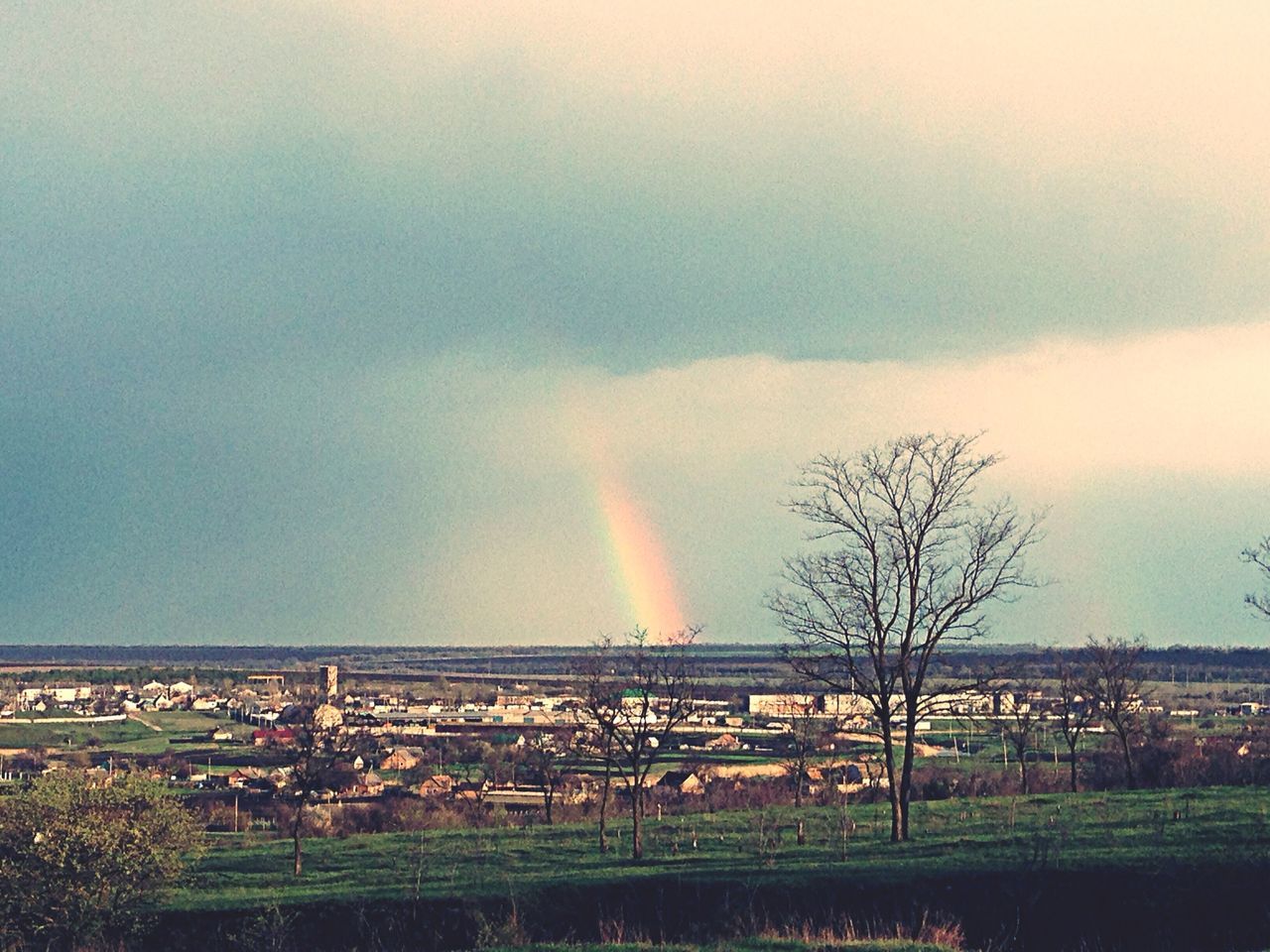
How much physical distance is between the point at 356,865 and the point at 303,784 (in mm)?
6881

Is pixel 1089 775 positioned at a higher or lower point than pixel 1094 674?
lower

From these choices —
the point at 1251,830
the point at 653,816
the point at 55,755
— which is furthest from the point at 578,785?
the point at 55,755

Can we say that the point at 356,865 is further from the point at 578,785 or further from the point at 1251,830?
the point at 578,785

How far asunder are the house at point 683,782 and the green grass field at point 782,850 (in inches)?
956

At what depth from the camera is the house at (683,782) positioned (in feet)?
237

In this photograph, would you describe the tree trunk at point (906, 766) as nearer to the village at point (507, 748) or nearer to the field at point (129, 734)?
the village at point (507, 748)

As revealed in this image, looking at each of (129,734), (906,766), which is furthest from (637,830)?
(129,734)

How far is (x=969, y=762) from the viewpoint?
3607 inches

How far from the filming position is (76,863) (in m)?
31.3

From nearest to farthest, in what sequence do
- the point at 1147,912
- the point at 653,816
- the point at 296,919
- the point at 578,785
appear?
1. the point at 1147,912
2. the point at 296,919
3. the point at 653,816
4. the point at 578,785

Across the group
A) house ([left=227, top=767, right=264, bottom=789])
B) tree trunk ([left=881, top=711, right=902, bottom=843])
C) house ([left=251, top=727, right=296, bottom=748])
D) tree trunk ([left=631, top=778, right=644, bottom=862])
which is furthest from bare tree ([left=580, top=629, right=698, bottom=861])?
house ([left=251, top=727, right=296, bottom=748])

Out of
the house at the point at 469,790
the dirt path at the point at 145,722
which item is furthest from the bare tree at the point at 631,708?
the dirt path at the point at 145,722

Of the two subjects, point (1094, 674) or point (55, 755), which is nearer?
point (1094, 674)

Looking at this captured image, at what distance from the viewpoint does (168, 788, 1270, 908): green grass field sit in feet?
101
